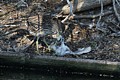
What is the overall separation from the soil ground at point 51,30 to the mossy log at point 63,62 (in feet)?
1.18

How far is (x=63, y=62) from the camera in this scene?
697cm

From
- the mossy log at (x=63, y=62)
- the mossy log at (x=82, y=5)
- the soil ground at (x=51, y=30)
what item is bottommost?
the mossy log at (x=63, y=62)

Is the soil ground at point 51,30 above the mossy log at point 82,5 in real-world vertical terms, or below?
below

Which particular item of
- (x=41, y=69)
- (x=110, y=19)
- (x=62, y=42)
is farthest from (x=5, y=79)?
(x=110, y=19)

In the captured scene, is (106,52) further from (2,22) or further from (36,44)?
(2,22)

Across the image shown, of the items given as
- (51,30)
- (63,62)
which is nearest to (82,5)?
(51,30)

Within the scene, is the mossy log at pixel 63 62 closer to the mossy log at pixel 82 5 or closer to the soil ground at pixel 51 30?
the soil ground at pixel 51 30

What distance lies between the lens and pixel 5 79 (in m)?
7.15

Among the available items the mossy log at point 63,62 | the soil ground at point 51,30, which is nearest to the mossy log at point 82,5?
the soil ground at point 51,30

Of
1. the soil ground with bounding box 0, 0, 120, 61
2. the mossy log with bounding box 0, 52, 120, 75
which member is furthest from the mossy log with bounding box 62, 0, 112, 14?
→ the mossy log with bounding box 0, 52, 120, 75

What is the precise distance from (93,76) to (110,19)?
1.63m

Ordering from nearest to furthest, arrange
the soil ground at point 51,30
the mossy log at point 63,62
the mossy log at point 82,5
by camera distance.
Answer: the mossy log at point 63,62
the soil ground at point 51,30
the mossy log at point 82,5

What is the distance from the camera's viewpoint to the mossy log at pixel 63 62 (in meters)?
6.86

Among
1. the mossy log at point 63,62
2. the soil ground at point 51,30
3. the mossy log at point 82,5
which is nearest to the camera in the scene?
Result: the mossy log at point 63,62
